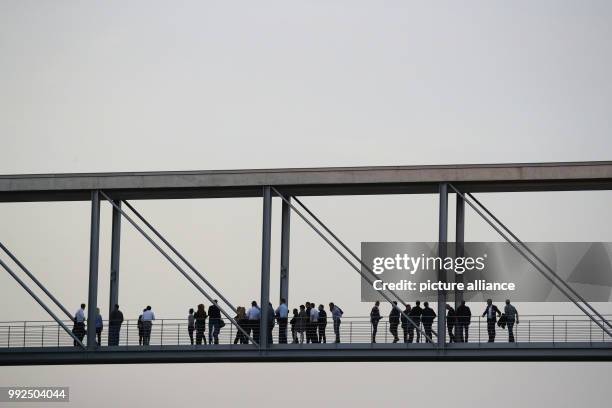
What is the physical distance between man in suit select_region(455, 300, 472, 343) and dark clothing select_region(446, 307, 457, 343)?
0.43 feet

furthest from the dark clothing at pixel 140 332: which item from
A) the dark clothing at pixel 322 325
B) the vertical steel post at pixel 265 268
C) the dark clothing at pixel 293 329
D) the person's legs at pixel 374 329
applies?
the person's legs at pixel 374 329

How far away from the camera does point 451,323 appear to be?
50.9 metres

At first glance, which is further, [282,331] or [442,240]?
[282,331]

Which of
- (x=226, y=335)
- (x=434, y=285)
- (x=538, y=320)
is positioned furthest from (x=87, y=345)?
(x=538, y=320)

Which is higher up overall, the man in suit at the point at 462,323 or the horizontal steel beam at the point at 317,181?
the horizontal steel beam at the point at 317,181

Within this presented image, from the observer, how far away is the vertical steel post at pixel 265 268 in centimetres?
5084

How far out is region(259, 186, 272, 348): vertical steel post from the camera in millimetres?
50844

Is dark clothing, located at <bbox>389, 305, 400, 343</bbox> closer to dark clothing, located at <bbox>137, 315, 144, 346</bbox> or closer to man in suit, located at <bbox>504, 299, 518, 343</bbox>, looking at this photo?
man in suit, located at <bbox>504, 299, 518, 343</bbox>

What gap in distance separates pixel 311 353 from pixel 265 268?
3057 mm

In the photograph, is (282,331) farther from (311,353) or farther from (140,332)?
(140,332)

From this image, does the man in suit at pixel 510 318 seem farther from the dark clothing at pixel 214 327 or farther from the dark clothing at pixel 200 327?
the dark clothing at pixel 200 327

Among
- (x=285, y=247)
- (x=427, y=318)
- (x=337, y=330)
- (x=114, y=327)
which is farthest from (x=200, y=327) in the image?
(x=427, y=318)

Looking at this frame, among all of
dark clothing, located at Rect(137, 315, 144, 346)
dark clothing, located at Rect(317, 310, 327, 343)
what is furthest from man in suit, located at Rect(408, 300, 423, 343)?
dark clothing, located at Rect(137, 315, 144, 346)

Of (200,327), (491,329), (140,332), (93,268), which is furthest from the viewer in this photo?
(93,268)
